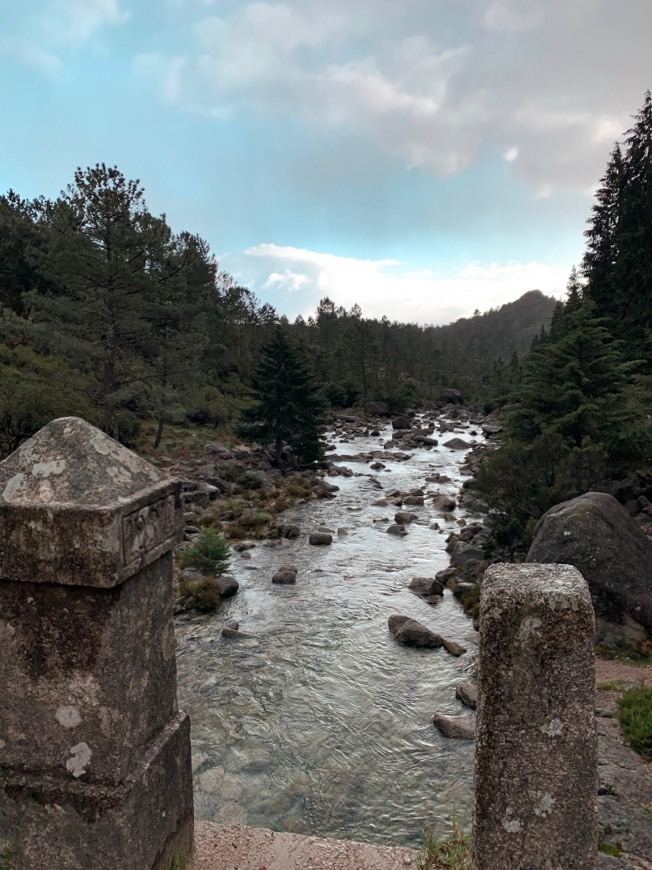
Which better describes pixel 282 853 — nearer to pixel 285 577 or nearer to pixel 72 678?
pixel 72 678

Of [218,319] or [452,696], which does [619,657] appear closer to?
[452,696]

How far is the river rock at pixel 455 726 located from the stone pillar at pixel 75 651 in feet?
18.9

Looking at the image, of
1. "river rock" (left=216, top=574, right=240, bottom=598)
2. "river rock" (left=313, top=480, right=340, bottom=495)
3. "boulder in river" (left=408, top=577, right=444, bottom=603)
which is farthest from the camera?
"river rock" (left=313, top=480, right=340, bottom=495)

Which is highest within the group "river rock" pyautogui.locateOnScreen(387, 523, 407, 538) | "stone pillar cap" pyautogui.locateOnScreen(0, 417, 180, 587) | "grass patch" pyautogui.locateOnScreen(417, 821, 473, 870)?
"stone pillar cap" pyautogui.locateOnScreen(0, 417, 180, 587)

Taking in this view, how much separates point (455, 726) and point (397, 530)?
967 centimetres

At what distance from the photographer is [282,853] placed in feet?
11.2

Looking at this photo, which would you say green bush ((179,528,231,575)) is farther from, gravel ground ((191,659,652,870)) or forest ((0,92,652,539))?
gravel ground ((191,659,652,870))

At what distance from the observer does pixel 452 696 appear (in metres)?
8.29

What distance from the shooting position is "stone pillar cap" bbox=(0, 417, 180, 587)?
2238 millimetres

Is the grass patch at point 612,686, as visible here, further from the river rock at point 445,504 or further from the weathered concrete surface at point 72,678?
the river rock at point 445,504

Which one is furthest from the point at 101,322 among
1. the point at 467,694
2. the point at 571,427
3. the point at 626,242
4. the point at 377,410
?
the point at 377,410

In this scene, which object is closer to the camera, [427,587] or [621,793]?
[621,793]

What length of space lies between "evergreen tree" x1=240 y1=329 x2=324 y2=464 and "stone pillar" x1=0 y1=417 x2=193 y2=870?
2414 cm

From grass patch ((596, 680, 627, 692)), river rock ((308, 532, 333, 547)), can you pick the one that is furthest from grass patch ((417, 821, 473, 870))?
river rock ((308, 532, 333, 547))
